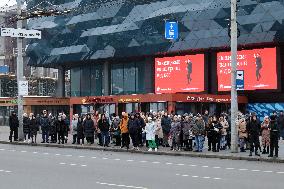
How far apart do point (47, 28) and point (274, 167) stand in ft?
169

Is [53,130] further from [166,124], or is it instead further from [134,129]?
[166,124]

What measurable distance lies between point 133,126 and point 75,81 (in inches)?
1689

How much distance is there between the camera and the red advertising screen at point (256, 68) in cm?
5169

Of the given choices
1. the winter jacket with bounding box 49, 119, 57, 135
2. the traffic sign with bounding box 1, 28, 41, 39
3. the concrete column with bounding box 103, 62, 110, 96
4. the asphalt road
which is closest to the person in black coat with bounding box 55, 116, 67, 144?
the winter jacket with bounding box 49, 119, 57, 135

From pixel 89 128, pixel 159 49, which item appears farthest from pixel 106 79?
pixel 89 128

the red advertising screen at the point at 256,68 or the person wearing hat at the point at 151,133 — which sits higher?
the red advertising screen at the point at 256,68

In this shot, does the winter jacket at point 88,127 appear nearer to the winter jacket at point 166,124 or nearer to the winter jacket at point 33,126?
the winter jacket at point 33,126

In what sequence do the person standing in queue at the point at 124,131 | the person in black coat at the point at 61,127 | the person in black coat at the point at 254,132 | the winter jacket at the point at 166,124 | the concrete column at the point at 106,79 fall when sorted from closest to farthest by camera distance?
the person in black coat at the point at 254,132, the person standing in queue at the point at 124,131, the winter jacket at the point at 166,124, the person in black coat at the point at 61,127, the concrete column at the point at 106,79

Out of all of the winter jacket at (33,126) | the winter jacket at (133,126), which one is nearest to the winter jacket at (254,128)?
the winter jacket at (133,126)

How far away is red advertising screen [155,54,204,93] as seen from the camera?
2235 inches

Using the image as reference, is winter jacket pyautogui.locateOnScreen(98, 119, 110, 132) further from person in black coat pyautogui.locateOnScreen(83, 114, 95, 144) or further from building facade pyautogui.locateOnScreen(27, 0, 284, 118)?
building facade pyautogui.locateOnScreen(27, 0, 284, 118)

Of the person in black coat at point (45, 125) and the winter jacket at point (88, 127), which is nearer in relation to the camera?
the winter jacket at point (88, 127)

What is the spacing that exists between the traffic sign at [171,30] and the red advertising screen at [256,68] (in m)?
4.91

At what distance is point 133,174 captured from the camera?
56.0 feet
